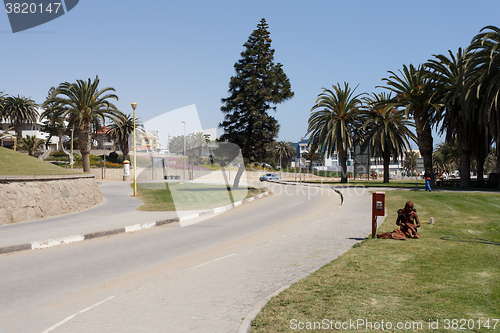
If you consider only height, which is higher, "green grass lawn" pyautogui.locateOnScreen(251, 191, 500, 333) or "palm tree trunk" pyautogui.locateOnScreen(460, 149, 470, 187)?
"palm tree trunk" pyautogui.locateOnScreen(460, 149, 470, 187)

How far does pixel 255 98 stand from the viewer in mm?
33312

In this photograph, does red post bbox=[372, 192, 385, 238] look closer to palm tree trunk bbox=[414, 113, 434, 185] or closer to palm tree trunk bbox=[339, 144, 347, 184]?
palm tree trunk bbox=[414, 113, 434, 185]

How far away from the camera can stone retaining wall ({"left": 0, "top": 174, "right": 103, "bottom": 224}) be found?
14.4 metres

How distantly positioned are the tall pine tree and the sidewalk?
51.5 feet

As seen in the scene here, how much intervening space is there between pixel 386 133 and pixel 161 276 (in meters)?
40.6

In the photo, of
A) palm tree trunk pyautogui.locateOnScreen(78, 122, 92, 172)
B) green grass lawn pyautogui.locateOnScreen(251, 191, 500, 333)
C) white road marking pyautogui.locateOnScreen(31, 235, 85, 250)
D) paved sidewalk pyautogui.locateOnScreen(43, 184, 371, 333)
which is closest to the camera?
green grass lawn pyautogui.locateOnScreen(251, 191, 500, 333)

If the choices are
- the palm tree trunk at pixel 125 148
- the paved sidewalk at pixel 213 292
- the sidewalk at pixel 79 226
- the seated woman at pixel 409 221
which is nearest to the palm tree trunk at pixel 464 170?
the sidewalk at pixel 79 226

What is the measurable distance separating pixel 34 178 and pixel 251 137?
20.6 meters

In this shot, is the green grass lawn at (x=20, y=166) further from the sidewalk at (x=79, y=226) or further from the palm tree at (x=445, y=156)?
the palm tree at (x=445, y=156)

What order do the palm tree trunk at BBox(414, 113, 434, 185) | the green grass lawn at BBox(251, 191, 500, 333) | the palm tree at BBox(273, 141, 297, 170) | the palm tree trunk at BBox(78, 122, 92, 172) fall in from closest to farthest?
the green grass lawn at BBox(251, 191, 500, 333) → the palm tree trunk at BBox(414, 113, 434, 185) → the palm tree trunk at BBox(78, 122, 92, 172) → the palm tree at BBox(273, 141, 297, 170)

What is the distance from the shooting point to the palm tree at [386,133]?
4300 centimetres

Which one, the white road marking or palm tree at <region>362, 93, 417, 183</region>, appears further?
palm tree at <region>362, 93, 417, 183</region>

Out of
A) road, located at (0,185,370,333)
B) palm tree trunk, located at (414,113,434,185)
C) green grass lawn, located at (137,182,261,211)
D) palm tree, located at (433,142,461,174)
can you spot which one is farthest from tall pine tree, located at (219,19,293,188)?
palm tree, located at (433,142,461,174)

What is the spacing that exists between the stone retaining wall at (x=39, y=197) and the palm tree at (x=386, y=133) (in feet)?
106
